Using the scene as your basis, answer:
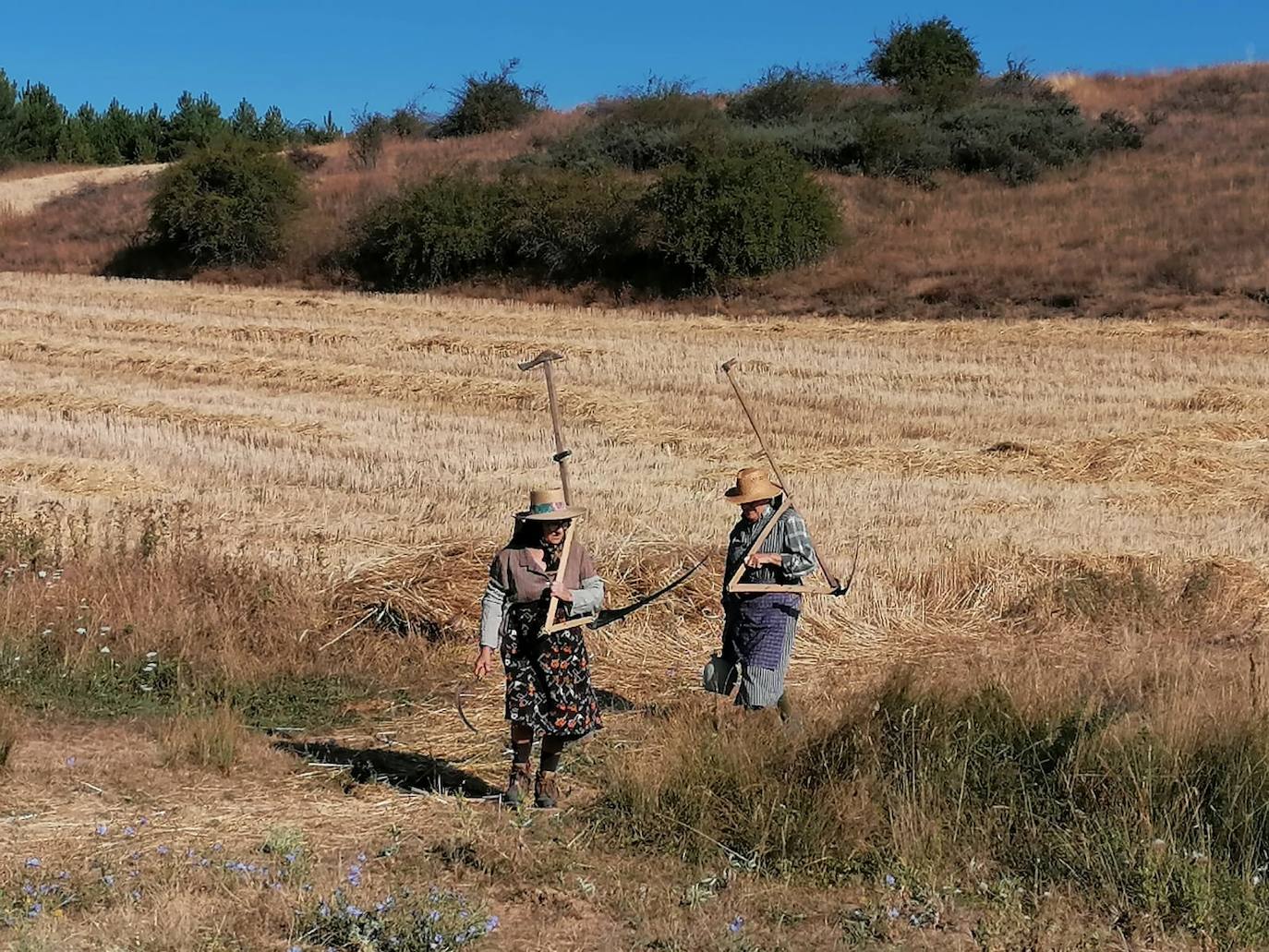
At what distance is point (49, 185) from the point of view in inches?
2125

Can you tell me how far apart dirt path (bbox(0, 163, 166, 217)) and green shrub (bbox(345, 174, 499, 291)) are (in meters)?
18.1

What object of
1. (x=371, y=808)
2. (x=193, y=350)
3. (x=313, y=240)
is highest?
(x=313, y=240)

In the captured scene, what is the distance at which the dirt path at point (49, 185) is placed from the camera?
4985cm

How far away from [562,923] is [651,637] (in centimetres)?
394

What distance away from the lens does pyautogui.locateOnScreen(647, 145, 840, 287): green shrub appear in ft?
105

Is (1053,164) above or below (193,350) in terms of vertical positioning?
above

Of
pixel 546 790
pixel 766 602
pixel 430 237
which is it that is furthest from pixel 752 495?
pixel 430 237

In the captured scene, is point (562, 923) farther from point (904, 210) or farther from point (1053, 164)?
point (1053, 164)

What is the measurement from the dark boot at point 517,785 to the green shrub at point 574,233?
27558 mm

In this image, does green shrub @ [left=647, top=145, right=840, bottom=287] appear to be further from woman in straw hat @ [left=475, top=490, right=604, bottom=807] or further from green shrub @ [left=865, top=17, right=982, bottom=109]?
woman in straw hat @ [left=475, top=490, right=604, bottom=807]

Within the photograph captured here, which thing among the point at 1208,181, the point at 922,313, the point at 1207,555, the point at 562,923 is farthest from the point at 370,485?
the point at 1208,181

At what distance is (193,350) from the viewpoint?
23.7m

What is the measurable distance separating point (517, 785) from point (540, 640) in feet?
2.16

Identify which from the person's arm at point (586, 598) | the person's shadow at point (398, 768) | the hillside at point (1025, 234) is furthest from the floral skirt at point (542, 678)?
the hillside at point (1025, 234)
